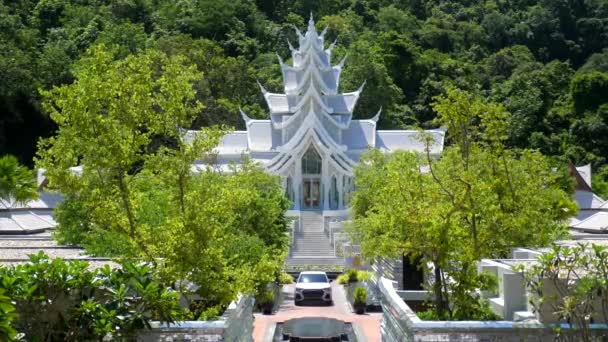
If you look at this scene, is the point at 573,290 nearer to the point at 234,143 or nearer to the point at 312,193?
the point at 312,193

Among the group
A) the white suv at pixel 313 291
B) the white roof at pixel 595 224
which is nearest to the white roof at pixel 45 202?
the white suv at pixel 313 291

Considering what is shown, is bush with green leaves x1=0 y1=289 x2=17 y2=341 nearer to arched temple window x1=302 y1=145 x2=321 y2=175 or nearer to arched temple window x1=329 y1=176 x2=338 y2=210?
arched temple window x1=329 y1=176 x2=338 y2=210

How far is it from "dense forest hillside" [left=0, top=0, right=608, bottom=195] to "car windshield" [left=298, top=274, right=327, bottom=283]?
3513 centimetres

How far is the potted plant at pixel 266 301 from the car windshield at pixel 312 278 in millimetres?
3226

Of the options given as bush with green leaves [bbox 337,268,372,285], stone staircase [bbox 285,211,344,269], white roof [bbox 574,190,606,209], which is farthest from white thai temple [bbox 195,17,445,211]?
bush with green leaves [bbox 337,268,372,285]

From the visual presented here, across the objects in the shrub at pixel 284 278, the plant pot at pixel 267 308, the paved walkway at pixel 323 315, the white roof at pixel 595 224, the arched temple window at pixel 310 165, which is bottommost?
the paved walkway at pixel 323 315

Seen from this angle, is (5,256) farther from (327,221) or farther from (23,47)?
(23,47)

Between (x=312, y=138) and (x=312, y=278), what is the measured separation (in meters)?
24.4

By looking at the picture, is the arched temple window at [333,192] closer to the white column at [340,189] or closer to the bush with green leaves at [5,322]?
the white column at [340,189]

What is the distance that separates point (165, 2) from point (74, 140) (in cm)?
8078

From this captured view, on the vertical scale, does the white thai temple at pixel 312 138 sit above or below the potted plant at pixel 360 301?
above

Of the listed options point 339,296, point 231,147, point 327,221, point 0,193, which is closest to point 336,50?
point 231,147

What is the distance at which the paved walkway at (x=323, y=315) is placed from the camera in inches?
979

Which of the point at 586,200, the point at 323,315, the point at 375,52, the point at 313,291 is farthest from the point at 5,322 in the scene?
the point at 375,52
